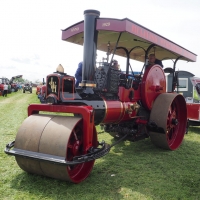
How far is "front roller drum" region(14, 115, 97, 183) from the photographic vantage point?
8.23ft

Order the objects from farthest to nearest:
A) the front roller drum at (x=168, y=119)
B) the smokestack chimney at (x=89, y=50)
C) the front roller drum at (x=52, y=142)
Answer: the front roller drum at (x=168, y=119)
the smokestack chimney at (x=89, y=50)
the front roller drum at (x=52, y=142)

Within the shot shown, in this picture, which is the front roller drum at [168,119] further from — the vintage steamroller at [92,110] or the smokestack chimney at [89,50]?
the smokestack chimney at [89,50]

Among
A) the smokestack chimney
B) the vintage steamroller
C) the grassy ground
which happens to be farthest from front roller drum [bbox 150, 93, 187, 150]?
the smokestack chimney

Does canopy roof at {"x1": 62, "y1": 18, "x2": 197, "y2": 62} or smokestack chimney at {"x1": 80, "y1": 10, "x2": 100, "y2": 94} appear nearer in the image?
canopy roof at {"x1": 62, "y1": 18, "x2": 197, "y2": 62}

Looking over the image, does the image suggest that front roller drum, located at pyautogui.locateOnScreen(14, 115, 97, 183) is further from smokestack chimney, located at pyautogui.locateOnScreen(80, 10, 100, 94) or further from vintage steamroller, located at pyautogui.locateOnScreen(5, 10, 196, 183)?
smokestack chimney, located at pyautogui.locateOnScreen(80, 10, 100, 94)

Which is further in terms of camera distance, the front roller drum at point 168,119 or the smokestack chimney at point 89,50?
the front roller drum at point 168,119

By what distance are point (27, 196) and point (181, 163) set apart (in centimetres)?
226

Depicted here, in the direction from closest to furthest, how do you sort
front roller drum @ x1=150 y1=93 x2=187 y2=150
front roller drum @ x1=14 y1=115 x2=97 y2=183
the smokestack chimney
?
1. front roller drum @ x1=14 y1=115 x2=97 y2=183
2. the smokestack chimney
3. front roller drum @ x1=150 y1=93 x2=187 y2=150

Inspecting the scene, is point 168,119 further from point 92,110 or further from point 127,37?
point 92,110

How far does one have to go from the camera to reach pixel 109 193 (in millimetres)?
2588

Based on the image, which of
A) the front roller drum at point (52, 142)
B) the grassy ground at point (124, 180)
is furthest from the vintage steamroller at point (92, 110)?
the grassy ground at point (124, 180)

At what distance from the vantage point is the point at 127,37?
155 inches

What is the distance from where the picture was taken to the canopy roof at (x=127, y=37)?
3053mm

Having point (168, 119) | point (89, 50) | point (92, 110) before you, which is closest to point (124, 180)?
point (92, 110)
